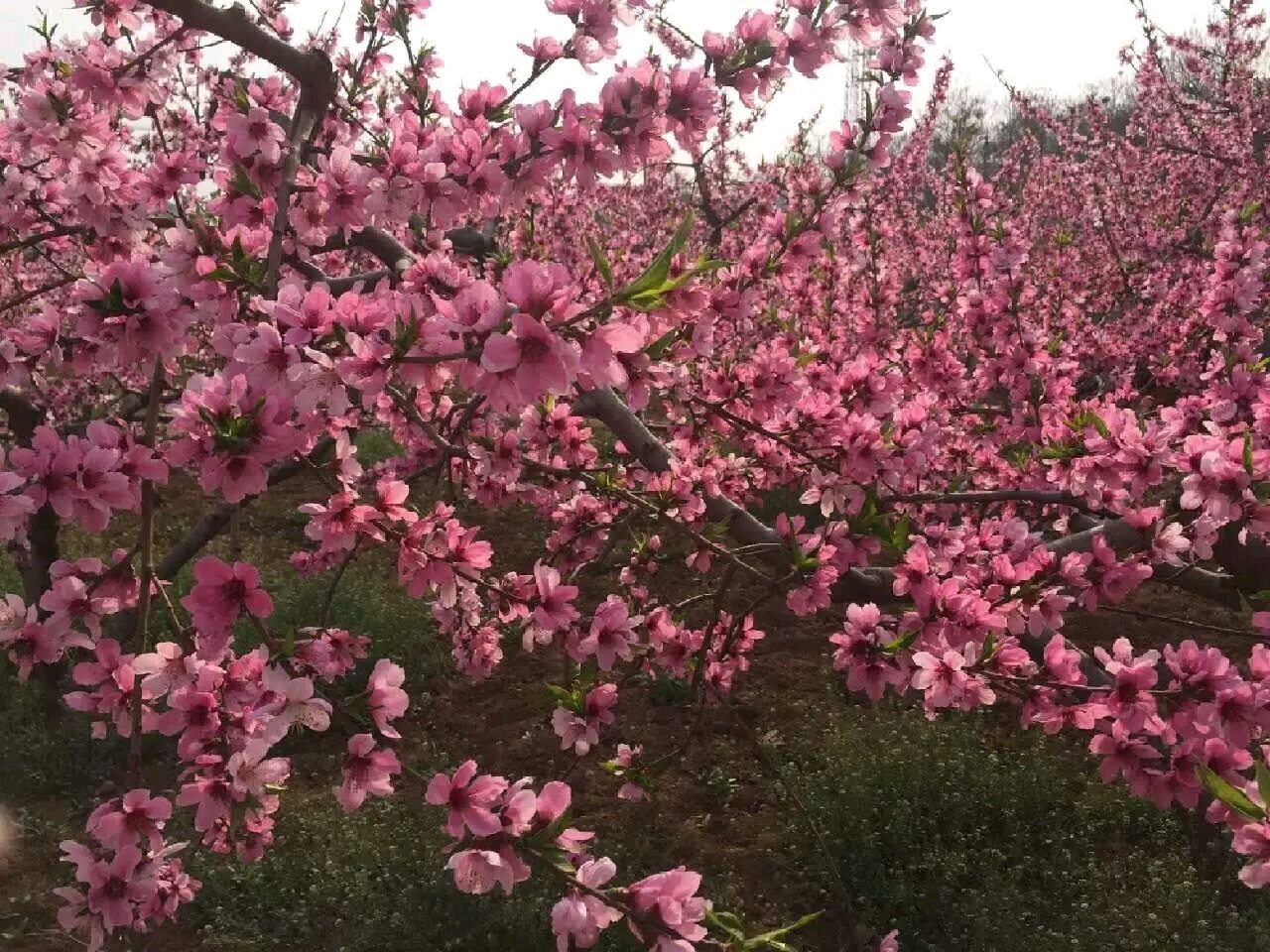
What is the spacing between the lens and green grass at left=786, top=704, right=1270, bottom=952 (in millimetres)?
3062

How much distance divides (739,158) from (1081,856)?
9892 millimetres

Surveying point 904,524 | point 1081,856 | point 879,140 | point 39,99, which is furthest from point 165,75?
point 1081,856

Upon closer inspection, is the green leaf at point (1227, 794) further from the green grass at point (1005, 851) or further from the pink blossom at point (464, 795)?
the green grass at point (1005, 851)

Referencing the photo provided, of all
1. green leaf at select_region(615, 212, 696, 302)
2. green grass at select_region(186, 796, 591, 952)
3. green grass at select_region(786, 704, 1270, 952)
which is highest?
green leaf at select_region(615, 212, 696, 302)

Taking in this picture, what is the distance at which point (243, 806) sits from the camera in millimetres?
1549

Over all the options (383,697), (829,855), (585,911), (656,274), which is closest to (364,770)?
(383,697)

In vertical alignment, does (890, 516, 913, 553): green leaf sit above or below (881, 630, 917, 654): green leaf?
above

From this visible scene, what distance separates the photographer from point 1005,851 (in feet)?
12.2

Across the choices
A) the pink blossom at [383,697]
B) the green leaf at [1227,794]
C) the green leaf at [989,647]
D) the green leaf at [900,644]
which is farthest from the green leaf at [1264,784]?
the pink blossom at [383,697]

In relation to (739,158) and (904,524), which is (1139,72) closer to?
(739,158)

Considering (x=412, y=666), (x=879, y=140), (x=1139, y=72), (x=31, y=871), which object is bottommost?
(x=31, y=871)

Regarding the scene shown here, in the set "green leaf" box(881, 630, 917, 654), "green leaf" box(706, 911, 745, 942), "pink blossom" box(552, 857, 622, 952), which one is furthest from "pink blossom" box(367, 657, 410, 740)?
"green leaf" box(881, 630, 917, 654)

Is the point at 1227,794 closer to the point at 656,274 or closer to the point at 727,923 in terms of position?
the point at 727,923

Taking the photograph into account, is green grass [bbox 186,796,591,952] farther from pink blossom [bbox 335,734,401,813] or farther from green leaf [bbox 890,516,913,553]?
green leaf [bbox 890,516,913,553]
